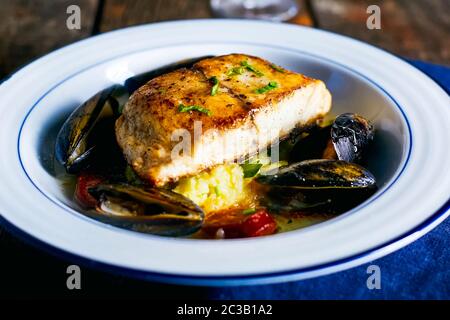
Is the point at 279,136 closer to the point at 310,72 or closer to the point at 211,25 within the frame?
the point at 310,72

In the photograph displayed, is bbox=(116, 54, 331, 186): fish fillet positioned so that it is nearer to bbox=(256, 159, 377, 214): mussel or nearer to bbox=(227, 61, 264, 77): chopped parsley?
bbox=(227, 61, 264, 77): chopped parsley

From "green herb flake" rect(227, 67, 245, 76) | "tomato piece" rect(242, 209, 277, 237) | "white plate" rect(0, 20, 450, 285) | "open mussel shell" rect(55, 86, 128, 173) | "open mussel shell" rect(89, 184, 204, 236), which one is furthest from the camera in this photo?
"green herb flake" rect(227, 67, 245, 76)

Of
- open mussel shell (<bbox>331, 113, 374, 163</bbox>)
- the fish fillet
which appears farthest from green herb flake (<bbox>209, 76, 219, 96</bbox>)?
open mussel shell (<bbox>331, 113, 374, 163</bbox>)

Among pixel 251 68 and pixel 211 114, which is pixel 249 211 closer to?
pixel 211 114

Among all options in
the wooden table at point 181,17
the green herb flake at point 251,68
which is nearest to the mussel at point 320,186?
the green herb flake at point 251,68

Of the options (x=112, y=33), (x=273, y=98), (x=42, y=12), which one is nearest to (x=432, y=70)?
(x=273, y=98)

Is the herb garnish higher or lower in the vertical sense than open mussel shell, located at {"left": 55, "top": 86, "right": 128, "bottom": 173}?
lower
